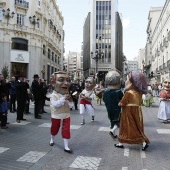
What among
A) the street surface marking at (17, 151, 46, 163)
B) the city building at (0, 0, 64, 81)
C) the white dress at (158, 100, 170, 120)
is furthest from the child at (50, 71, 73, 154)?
the city building at (0, 0, 64, 81)

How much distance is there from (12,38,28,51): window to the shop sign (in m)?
0.75

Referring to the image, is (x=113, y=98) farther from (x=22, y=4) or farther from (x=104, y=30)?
(x=104, y=30)

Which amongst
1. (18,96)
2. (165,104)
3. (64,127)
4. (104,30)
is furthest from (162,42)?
(64,127)

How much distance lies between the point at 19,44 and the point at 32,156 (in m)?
31.6

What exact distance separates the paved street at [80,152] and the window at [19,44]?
2803cm

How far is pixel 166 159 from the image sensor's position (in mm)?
5395

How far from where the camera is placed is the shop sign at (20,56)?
3419 cm

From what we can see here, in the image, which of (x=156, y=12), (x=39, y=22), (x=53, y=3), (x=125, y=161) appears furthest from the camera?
(x=156, y=12)

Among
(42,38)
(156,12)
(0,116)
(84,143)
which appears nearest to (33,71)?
(42,38)

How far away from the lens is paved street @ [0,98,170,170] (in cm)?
494

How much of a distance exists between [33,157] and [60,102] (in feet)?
4.46

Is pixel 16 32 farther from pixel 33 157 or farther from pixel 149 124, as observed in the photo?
pixel 33 157

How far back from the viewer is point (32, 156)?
5.49 meters

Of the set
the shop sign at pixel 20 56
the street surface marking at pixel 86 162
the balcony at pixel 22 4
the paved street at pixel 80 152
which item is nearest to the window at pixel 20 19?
the balcony at pixel 22 4
